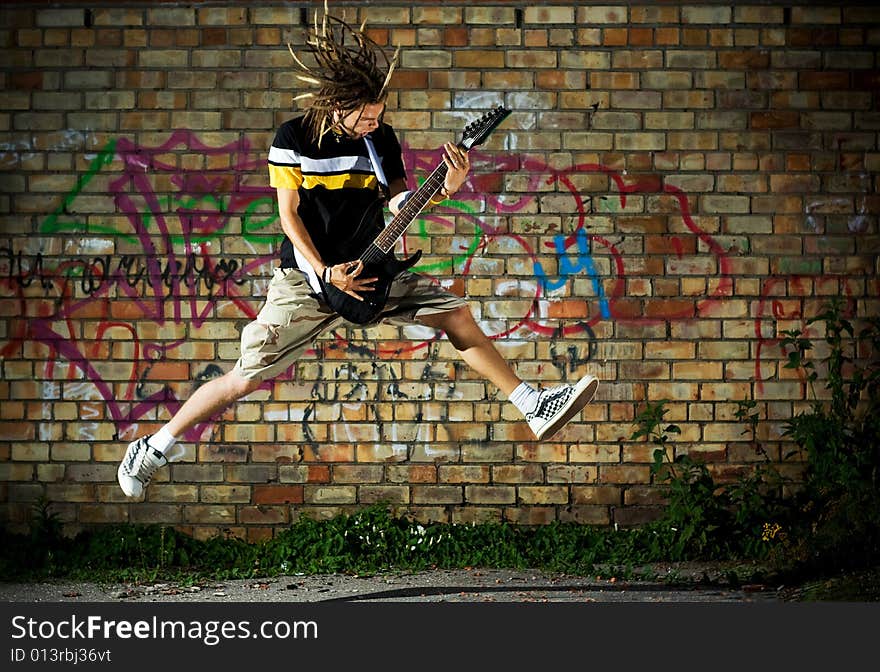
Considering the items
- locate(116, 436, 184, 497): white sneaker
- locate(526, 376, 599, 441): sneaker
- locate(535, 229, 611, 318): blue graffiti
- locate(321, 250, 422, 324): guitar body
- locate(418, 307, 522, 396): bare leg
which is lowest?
locate(116, 436, 184, 497): white sneaker

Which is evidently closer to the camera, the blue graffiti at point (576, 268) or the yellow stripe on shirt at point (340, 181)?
the yellow stripe on shirt at point (340, 181)

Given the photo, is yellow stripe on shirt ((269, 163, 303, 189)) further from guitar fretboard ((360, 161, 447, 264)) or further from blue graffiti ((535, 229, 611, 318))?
blue graffiti ((535, 229, 611, 318))

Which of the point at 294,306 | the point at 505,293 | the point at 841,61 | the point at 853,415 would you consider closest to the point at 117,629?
the point at 294,306

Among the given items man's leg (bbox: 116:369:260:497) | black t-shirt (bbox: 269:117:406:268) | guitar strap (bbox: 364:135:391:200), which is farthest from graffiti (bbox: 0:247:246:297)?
guitar strap (bbox: 364:135:391:200)

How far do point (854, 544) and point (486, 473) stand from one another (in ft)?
6.74

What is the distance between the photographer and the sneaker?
14.7ft

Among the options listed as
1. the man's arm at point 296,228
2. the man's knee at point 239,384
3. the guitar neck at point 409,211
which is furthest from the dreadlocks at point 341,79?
the man's knee at point 239,384

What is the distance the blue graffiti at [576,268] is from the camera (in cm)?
643

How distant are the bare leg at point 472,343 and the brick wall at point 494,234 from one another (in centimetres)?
178

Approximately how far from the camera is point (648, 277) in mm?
6441

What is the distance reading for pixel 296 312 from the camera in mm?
4555

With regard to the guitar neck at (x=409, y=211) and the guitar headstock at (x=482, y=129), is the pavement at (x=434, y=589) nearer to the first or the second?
the guitar neck at (x=409, y=211)

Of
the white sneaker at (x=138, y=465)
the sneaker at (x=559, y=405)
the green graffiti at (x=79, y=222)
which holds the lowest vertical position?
the white sneaker at (x=138, y=465)

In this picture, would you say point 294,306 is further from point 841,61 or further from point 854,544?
point 841,61
